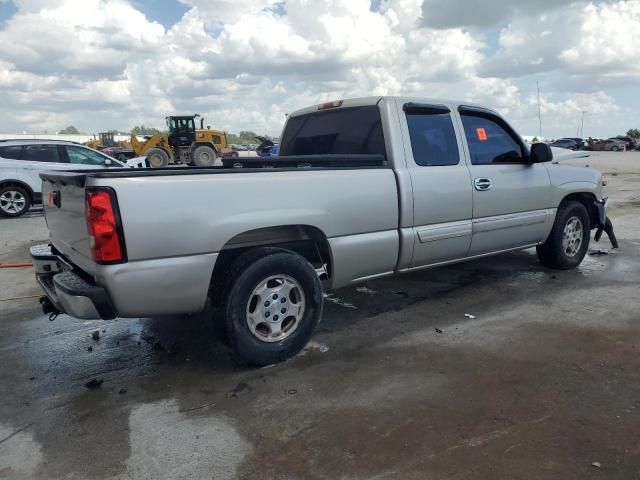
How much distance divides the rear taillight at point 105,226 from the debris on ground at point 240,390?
1.09 meters

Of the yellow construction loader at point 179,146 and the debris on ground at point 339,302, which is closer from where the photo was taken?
the debris on ground at point 339,302

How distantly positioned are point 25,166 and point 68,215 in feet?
31.8

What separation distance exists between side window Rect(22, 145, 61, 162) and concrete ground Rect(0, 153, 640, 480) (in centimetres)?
783

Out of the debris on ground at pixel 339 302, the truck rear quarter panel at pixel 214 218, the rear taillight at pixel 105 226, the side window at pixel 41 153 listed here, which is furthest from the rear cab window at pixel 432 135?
the side window at pixel 41 153

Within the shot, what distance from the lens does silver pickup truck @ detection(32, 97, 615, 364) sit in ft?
10.2

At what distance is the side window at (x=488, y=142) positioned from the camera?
16.2 ft

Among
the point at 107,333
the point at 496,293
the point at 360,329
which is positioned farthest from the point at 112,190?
the point at 496,293

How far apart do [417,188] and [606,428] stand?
220cm

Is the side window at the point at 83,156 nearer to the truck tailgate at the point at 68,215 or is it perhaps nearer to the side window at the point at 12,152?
the side window at the point at 12,152

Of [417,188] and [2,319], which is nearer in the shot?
[417,188]

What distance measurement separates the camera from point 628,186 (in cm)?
1634

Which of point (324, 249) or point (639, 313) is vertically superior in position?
point (324, 249)

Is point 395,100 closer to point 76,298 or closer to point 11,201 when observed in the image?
point 76,298

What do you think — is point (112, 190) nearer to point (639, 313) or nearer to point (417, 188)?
point (417, 188)
